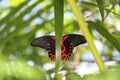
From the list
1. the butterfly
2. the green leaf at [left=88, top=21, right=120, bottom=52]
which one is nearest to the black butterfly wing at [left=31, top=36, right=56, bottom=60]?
the butterfly

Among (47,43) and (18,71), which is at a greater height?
(47,43)

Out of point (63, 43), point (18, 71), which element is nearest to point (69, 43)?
point (63, 43)

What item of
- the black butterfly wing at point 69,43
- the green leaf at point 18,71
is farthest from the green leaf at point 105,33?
the green leaf at point 18,71

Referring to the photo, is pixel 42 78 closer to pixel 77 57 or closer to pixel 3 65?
pixel 3 65

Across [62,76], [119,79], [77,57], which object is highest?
[77,57]

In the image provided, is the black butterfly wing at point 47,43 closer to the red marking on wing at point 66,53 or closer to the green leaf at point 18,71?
the red marking on wing at point 66,53

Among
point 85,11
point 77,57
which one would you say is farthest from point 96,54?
point 85,11

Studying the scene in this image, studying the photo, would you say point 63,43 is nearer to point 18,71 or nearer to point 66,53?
point 66,53
